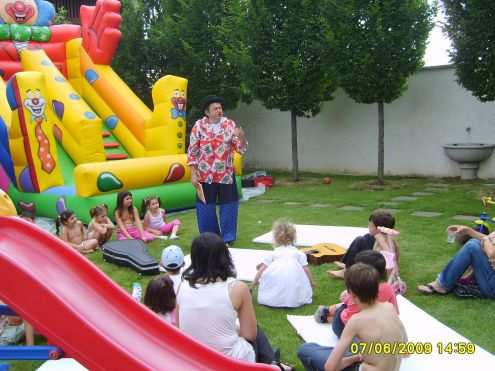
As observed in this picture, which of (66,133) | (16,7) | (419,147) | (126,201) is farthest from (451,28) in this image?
(16,7)

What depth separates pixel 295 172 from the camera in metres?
12.3

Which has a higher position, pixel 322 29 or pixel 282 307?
pixel 322 29

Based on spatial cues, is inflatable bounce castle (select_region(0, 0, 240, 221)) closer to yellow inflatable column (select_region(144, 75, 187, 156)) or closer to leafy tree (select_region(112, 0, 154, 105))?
yellow inflatable column (select_region(144, 75, 187, 156))

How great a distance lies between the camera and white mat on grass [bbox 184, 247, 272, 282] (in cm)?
516

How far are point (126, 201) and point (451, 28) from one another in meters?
5.93

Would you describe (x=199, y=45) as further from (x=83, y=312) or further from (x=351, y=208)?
(x=83, y=312)

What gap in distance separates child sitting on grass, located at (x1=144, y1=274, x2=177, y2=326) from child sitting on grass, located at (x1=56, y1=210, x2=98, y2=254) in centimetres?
317

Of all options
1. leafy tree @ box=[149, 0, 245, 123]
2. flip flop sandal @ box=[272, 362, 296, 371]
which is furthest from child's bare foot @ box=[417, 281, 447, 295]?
leafy tree @ box=[149, 0, 245, 123]

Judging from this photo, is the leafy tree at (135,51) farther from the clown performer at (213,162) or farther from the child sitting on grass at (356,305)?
the child sitting on grass at (356,305)

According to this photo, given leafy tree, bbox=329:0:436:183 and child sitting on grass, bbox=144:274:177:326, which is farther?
leafy tree, bbox=329:0:436:183

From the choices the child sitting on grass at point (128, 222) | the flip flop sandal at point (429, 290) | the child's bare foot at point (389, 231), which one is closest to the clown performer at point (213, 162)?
the child sitting on grass at point (128, 222)

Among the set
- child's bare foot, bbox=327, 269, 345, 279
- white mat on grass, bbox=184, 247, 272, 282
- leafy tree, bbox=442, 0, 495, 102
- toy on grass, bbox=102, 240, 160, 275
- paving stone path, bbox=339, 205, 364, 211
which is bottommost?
paving stone path, bbox=339, 205, 364, 211

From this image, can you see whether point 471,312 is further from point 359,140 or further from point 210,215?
point 359,140

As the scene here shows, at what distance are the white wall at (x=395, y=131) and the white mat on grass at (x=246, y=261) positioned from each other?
23.4 feet
